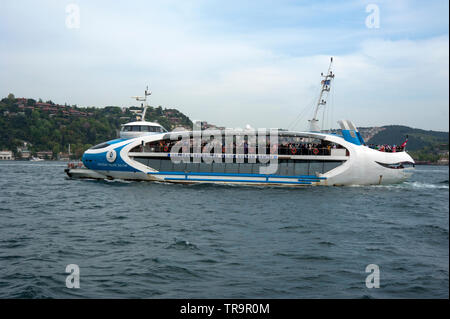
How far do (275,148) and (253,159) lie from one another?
203cm

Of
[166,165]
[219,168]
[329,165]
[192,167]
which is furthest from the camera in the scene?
[166,165]

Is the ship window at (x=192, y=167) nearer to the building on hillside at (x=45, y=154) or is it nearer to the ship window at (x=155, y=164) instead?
the ship window at (x=155, y=164)

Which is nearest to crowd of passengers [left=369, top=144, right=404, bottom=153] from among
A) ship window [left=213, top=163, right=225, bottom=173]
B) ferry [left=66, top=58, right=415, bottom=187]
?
ferry [left=66, top=58, right=415, bottom=187]

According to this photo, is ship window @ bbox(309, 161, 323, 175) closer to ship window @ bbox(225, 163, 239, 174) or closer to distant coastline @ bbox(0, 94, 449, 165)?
ship window @ bbox(225, 163, 239, 174)

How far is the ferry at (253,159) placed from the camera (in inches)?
1182

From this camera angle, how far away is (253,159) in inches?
1209

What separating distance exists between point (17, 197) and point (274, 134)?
1917cm

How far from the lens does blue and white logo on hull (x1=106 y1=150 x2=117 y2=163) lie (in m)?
31.6

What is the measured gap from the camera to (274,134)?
Answer: 100 feet

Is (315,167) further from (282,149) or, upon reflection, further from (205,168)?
(205,168)

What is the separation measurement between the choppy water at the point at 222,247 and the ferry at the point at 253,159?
23.8 feet

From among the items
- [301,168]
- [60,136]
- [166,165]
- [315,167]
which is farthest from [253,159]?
[60,136]

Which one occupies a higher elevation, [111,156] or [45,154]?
[45,154]
